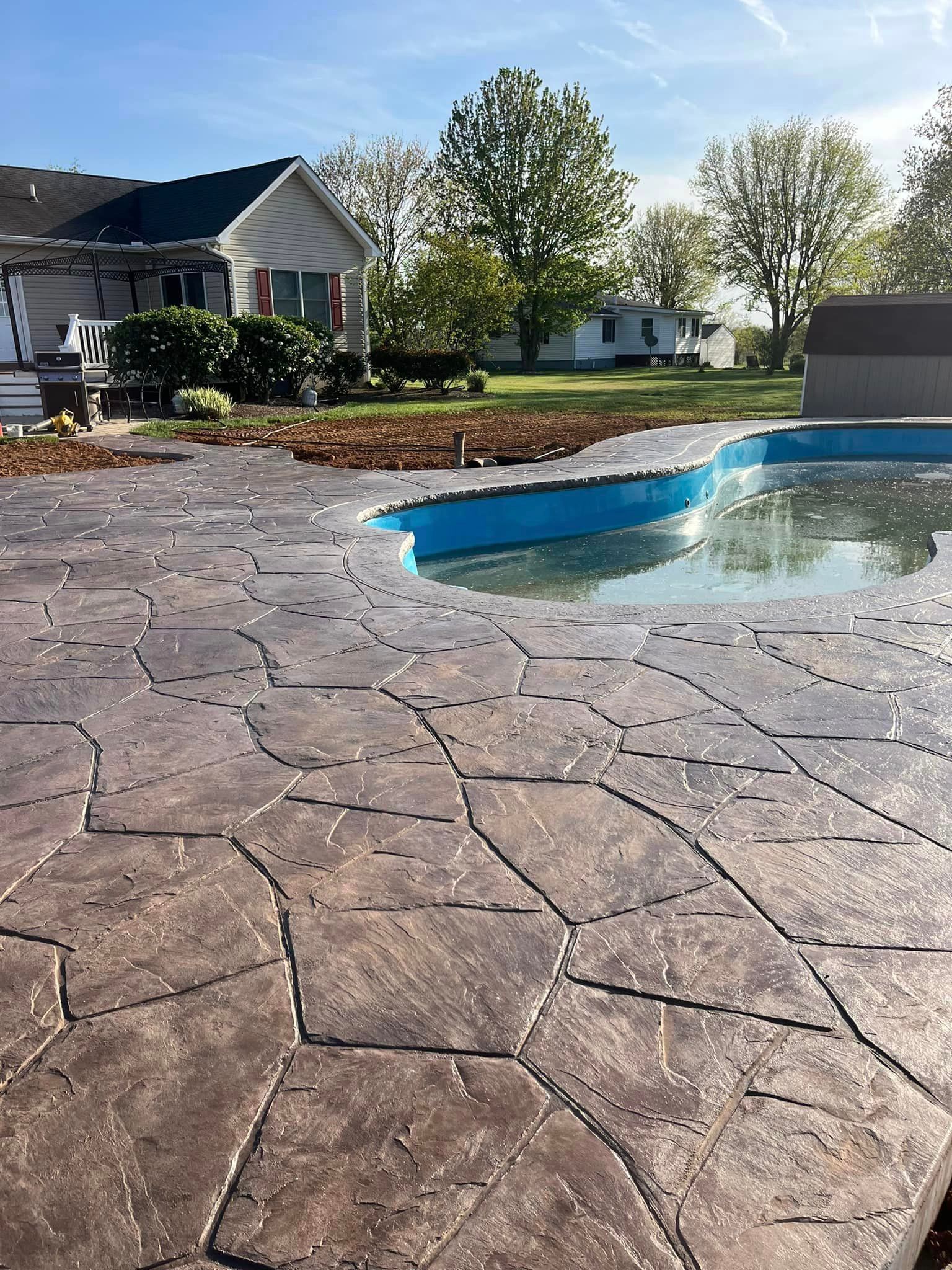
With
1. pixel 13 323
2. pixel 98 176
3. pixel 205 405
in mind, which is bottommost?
pixel 205 405

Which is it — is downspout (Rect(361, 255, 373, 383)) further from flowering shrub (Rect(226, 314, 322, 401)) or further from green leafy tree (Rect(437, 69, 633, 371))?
green leafy tree (Rect(437, 69, 633, 371))

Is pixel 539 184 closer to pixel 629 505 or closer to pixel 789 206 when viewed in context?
pixel 789 206

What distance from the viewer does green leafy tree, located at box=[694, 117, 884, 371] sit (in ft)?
93.1

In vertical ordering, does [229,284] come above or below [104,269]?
below

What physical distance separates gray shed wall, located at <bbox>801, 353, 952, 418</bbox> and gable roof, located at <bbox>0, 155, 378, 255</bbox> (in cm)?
1110

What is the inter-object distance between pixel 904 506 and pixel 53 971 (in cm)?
945

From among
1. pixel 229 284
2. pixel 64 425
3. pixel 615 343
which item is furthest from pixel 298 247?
pixel 615 343

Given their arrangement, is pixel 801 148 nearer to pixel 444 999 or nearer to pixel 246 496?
pixel 246 496

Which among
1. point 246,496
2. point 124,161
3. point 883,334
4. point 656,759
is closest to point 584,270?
point 883,334

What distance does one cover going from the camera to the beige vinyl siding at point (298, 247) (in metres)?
→ 17.5

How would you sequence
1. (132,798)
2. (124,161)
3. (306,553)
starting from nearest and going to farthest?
(132,798) → (306,553) → (124,161)

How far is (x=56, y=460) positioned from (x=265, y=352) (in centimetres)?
625

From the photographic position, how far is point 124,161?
38812 millimetres

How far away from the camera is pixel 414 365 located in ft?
60.8
